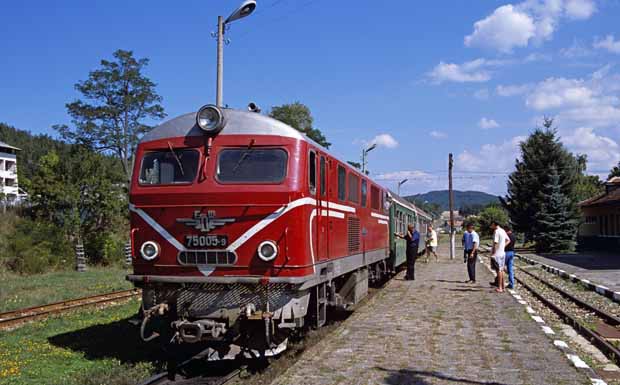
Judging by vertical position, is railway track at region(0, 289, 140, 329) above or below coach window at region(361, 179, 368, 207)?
below

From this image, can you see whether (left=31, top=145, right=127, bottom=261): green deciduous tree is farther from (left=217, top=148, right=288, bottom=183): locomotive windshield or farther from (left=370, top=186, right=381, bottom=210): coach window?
(left=217, top=148, right=288, bottom=183): locomotive windshield

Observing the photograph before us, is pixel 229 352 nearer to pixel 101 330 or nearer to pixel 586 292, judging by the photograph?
pixel 101 330

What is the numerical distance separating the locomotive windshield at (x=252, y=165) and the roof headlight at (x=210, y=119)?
32cm

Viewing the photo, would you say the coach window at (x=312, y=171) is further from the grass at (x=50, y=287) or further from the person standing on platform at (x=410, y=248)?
the person standing on platform at (x=410, y=248)

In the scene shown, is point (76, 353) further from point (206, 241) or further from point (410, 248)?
point (410, 248)

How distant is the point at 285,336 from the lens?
808cm

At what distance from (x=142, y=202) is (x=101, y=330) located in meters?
3.76

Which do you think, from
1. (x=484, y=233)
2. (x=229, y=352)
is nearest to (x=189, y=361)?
(x=229, y=352)

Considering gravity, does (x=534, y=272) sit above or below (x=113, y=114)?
below

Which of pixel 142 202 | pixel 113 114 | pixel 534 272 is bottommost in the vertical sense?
pixel 534 272

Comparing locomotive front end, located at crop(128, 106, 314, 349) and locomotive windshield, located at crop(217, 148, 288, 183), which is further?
locomotive windshield, located at crop(217, 148, 288, 183)

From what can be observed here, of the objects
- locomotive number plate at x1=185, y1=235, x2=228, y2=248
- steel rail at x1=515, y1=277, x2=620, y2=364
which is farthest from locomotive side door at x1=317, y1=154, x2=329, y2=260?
steel rail at x1=515, y1=277, x2=620, y2=364

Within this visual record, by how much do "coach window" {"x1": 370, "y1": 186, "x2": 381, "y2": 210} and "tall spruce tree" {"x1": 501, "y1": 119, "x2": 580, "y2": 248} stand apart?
22.9 metres

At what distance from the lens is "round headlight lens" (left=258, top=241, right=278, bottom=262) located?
753cm
